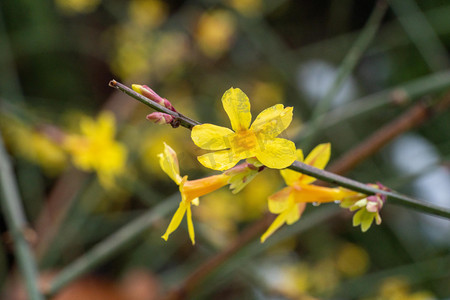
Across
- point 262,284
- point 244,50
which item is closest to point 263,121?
point 262,284

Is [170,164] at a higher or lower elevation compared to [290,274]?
lower

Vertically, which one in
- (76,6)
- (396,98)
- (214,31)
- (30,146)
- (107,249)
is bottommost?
(107,249)

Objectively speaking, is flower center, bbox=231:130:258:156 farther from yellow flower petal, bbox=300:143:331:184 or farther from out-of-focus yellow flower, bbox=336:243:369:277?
out-of-focus yellow flower, bbox=336:243:369:277

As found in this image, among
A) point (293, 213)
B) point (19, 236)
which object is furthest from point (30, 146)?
point (293, 213)

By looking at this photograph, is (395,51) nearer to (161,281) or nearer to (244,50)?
(244,50)

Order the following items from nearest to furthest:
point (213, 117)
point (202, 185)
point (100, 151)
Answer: point (202, 185) < point (100, 151) < point (213, 117)

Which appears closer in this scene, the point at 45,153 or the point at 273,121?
the point at 273,121

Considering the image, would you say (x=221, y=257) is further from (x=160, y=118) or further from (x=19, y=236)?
(x=160, y=118)
